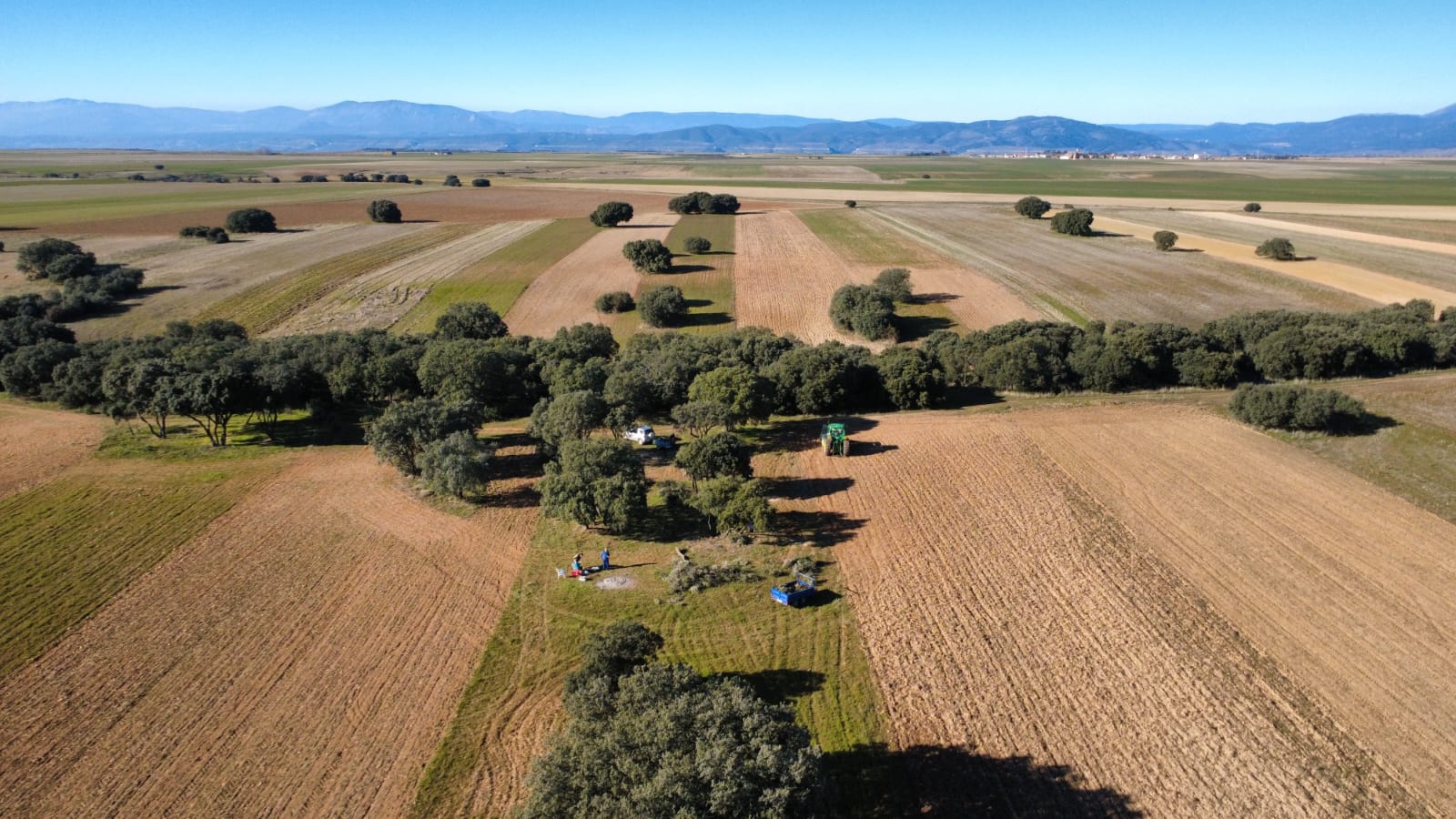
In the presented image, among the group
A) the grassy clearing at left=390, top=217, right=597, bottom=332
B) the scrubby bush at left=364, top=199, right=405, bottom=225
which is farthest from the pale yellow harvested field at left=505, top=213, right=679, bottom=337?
the scrubby bush at left=364, top=199, right=405, bottom=225

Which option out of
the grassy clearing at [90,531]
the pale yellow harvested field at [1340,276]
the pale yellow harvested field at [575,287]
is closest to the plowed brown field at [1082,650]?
the grassy clearing at [90,531]

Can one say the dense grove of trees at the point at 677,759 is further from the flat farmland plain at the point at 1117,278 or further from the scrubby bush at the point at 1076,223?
the scrubby bush at the point at 1076,223

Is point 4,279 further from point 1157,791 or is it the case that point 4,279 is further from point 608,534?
point 1157,791

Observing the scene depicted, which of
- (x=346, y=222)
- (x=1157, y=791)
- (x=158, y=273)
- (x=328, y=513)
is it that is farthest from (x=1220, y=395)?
(x=346, y=222)

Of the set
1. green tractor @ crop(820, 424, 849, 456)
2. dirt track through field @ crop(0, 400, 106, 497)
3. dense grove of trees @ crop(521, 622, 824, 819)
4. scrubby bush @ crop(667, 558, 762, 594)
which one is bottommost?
scrubby bush @ crop(667, 558, 762, 594)

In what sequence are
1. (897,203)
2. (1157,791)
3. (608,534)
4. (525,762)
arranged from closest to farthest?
(1157,791)
(525,762)
(608,534)
(897,203)

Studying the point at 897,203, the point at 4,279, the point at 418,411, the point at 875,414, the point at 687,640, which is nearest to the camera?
the point at 687,640

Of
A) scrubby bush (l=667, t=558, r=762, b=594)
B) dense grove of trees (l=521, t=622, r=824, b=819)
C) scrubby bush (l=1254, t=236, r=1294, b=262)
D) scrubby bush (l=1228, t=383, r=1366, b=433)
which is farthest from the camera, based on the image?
scrubby bush (l=1254, t=236, r=1294, b=262)

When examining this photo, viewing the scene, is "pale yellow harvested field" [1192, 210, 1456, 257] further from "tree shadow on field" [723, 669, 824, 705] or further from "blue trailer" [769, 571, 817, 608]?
"tree shadow on field" [723, 669, 824, 705]
